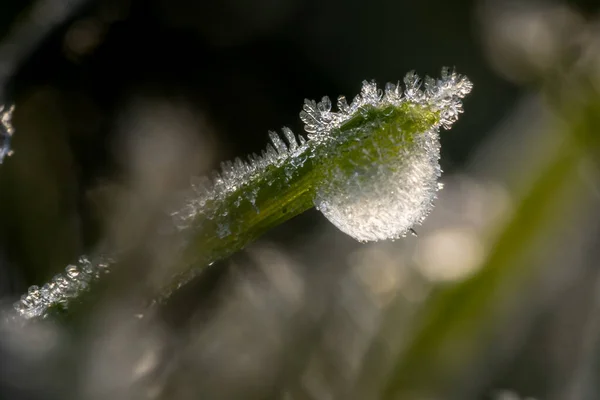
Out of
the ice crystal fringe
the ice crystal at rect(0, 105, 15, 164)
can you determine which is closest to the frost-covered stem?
the ice crystal fringe

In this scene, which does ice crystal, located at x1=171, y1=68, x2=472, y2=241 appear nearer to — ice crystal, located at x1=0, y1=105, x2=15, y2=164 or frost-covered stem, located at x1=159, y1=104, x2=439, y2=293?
frost-covered stem, located at x1=159, y1=104, x2=439, y2=293

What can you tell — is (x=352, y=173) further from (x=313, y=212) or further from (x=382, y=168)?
(x=313, y=212)

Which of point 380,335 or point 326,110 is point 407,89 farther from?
point 380,335

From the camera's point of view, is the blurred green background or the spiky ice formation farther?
the blurred green background

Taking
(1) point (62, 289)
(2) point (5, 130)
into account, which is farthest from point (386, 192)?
(2) point (5, 130)

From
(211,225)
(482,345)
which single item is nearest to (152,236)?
(211,225)

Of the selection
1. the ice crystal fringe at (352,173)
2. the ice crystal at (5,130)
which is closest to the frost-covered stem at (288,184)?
the ice crystal fringe at (352,173)

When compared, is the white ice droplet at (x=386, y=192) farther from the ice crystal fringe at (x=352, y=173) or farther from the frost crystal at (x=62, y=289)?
the frost crystal at (x=62, y=289)
